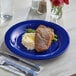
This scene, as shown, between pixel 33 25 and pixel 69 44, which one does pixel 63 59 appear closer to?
pixel 69 44

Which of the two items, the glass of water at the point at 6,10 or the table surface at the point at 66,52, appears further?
the glass of water at the point at 6,10

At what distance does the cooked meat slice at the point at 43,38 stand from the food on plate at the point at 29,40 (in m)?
0.01

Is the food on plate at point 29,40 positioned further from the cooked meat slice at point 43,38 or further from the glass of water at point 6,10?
the glass of water at point 6,10

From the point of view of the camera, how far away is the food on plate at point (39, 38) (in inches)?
35.8

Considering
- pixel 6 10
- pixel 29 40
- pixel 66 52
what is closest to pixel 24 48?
pixel 29 40

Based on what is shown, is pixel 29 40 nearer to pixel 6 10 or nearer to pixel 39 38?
pixel 39 38

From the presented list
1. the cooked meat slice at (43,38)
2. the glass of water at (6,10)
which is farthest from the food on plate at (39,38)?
the glass of water at (6,10)

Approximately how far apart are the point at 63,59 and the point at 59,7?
26 cm

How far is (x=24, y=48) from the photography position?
3.04 feet

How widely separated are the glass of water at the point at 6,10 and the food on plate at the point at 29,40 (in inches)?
6.8

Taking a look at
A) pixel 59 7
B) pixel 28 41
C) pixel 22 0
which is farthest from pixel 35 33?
pixel 22 0

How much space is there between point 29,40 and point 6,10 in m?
0.25

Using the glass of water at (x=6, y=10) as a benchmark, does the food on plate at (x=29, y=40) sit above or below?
below

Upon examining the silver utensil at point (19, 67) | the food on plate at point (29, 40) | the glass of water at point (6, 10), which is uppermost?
the glass of water at point (6, 10)
